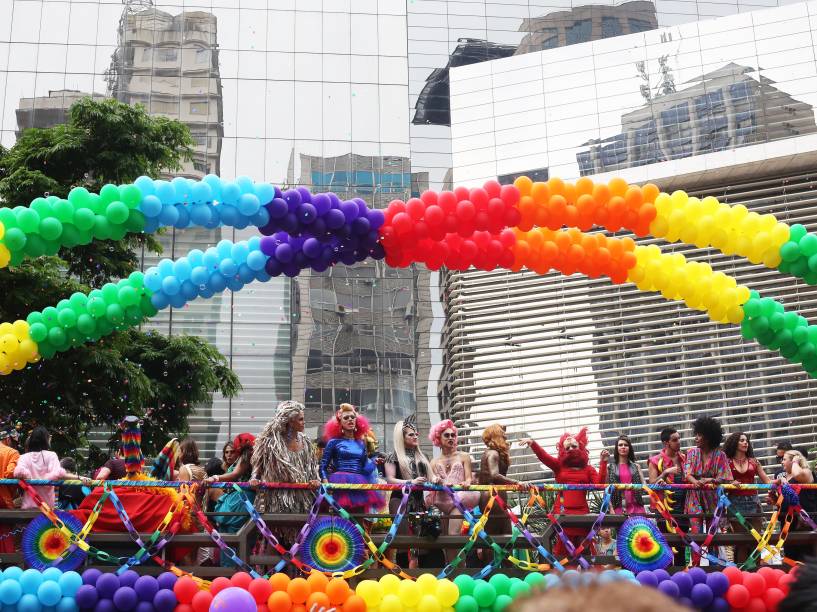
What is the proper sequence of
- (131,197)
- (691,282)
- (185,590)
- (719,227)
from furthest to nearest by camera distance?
(691,282), (719,227), (131,197), (185,590)

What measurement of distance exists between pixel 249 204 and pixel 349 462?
7.85ft

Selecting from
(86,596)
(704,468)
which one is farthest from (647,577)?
(86,596)

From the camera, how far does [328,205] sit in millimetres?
9383

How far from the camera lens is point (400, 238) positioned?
9672 mm

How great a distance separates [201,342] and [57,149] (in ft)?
11.6

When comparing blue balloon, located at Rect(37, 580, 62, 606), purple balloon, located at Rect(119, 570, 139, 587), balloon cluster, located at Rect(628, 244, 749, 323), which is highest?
balloon cluster, located at Rect(628, 244, 749, 323)

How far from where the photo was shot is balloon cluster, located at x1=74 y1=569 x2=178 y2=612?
8.19m

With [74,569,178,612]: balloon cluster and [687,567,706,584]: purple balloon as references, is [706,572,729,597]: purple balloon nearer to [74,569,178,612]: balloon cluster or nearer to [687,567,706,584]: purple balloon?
[687,567,706,584]: purple balloon

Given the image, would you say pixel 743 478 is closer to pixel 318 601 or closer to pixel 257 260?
pixel 318 601

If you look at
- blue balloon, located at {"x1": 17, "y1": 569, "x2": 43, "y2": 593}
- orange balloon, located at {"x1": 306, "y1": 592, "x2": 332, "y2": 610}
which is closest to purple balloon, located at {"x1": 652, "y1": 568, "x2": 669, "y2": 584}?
orange balloon, located at {"x1": 306, "y1": 592, "x2": 332, "y2": 610}

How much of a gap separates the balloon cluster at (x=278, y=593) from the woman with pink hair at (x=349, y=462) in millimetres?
752

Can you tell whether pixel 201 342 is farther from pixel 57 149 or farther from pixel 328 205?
pixel 328 205

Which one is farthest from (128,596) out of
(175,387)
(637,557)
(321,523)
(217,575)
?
(175,387)

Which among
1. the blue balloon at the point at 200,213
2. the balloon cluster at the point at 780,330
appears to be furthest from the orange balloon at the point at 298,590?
the balloon cluster at the point at 780,330
